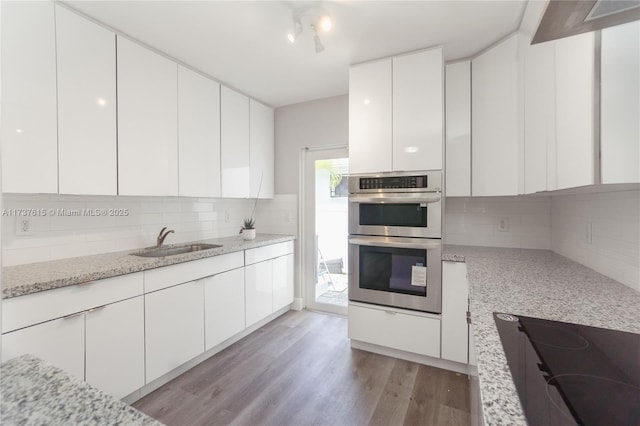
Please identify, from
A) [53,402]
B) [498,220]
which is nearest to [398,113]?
[498,220]

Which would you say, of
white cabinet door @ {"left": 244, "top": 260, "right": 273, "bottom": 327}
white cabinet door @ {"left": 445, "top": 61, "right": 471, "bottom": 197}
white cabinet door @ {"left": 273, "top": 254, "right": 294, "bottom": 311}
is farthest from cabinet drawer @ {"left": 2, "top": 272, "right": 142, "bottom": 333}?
white cabinet door @ {"left": 445, "top": 61, "right": 471, "bottom": 197}

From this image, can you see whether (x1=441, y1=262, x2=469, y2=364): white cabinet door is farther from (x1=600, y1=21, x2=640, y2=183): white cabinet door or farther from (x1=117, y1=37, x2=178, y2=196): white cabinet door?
(x1=117, y1=37, x2=178, y2=196): white cabinet door

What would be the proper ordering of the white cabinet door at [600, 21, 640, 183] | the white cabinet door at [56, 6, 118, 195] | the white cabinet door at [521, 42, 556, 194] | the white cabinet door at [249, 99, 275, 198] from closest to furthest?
the white cabinet door at [600, 21, 640, 183]
the white cabinet door at [521, 42, 556, 194]
the white cabinet door at [56, 6, 118, 195]
the white cabinet door at [249, 99, 275, 198]

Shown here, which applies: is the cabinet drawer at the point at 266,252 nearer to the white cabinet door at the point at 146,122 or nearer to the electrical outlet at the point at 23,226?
the white cabinet door at the point at 146,122

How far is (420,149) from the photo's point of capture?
2275mm

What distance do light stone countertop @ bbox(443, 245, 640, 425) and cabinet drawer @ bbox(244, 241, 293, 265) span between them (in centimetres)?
183

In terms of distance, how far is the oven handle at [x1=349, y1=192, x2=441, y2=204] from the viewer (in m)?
2.20

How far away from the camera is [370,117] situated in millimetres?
2447

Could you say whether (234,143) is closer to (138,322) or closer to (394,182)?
(394,182)

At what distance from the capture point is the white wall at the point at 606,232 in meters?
1.25

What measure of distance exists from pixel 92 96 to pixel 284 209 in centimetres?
209

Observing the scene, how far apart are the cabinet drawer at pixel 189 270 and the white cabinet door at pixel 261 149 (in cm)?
92

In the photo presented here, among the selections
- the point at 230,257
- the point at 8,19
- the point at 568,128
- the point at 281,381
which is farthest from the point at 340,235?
the point at 8,19

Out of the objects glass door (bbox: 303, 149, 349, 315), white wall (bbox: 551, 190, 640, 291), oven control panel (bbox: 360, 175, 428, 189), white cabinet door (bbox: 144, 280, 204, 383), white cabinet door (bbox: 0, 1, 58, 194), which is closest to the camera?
white wall (bbox: 551, 190, 640, 291)
